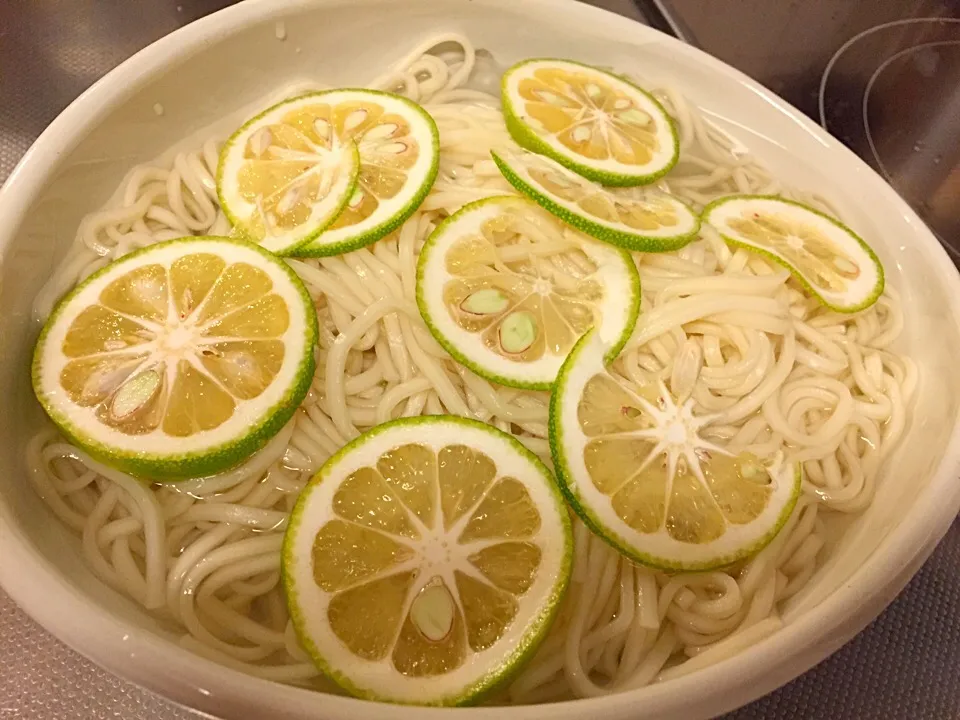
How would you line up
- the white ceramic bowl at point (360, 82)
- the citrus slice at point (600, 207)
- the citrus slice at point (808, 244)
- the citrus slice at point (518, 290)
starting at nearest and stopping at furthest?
the white ceramic bowl at point (360, 82)
the citrus slice at point (518, 290)
the citrus slice at point (600, 207)
the citrus slice at point (808, 244)

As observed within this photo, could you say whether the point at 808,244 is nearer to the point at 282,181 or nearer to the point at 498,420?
the point at 498,420

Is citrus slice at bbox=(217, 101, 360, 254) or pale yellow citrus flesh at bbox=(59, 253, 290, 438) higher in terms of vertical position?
citrus slice at bbox=(217, 101, 360, 254)

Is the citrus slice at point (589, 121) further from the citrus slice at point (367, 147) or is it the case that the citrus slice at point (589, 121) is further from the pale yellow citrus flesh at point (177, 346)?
the pale yellow citrus flesh at point (177, 346)

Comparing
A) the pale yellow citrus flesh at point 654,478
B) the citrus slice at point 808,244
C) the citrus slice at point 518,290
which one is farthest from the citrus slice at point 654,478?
the citrus slice at point 808,244

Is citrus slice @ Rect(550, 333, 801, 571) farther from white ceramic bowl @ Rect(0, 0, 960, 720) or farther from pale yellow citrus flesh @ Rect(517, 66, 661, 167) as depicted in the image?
pale yellow citrus flesh @ Rect(517, 66, 661, 167)

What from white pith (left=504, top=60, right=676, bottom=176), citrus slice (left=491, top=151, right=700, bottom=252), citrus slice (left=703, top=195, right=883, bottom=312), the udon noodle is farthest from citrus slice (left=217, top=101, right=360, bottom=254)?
citrus slice (left=703, top=195, right=883, bottom=312)

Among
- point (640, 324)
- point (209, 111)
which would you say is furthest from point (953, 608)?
point (209, 111)

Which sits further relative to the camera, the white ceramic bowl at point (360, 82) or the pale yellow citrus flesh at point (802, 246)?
the pale yellow citrus flesh at point (802, 246)

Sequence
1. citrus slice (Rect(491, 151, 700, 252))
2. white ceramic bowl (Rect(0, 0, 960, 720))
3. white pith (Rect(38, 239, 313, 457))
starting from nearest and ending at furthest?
white ceramic bowl (Rect(0, 0, 960, 720))
white pith (Rect(38, 239, 313, 457))
citrus slice (Rect(491, 151, 700, 252))
